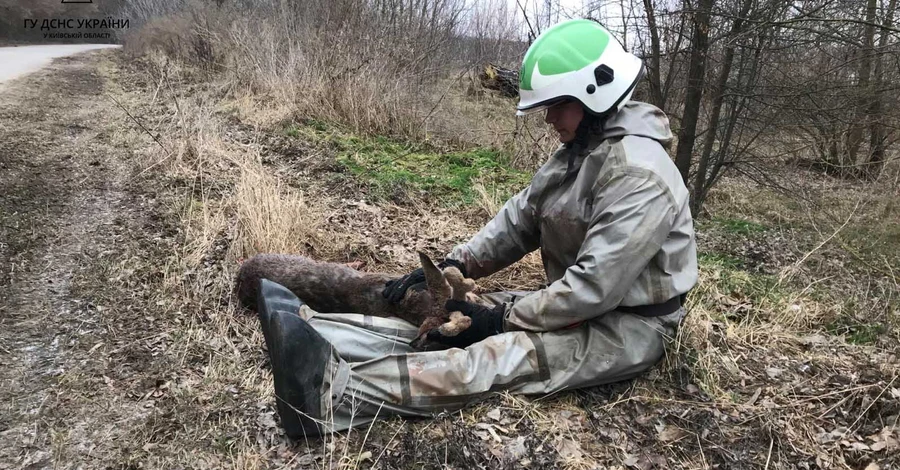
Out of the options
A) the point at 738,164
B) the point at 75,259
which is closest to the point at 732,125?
the point at 738,164

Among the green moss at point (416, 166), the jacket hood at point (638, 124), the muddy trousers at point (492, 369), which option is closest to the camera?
the muddy trousers at point (492, 369)

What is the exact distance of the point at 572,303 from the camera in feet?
7.77

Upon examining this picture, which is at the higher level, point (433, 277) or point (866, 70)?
point (866, 70)

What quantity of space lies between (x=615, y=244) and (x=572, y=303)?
11.8 inches

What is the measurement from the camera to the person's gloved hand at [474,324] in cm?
266

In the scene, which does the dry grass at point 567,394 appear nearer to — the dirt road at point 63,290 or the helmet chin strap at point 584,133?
the dirt road at point 63,290

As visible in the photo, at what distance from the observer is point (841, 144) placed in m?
8.99

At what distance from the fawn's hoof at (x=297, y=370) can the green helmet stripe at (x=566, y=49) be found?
56.9 inches

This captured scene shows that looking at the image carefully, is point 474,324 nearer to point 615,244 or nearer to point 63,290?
point 615,244

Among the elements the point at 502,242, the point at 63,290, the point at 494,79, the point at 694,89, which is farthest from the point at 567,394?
the point at 494,79

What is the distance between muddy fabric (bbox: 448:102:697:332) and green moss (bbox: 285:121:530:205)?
2.79 m

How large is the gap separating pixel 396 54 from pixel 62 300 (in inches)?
236

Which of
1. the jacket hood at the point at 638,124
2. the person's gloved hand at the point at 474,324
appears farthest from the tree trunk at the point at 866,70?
the person's gloved hand at the point at 474,324

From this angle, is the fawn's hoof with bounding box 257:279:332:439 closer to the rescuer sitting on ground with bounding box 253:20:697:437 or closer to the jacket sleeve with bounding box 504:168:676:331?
the rescuer sitting on ground with bounding box 253:20:697:437
